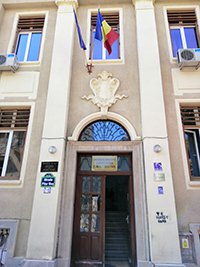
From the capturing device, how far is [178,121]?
563cm

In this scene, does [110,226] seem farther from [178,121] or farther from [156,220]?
[178,121]

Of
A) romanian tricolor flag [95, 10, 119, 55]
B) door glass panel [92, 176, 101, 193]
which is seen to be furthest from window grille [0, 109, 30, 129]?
romanian tricolor flag [95, 10, 119, 55]

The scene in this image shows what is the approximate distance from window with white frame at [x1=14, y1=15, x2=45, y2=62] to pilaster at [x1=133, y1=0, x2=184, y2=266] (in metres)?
3.45

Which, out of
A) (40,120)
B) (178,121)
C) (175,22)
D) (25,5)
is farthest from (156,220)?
(25,5)

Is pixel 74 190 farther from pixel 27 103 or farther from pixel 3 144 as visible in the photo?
pixel 27 103

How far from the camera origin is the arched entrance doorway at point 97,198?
4973 mm

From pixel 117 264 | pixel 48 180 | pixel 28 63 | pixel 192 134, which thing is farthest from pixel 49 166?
pixel 192 134

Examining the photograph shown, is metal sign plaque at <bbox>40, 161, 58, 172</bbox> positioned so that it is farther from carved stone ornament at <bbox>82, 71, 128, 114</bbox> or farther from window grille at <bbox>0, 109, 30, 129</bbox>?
carved stone ornament at <bbox>82, 71, 128, 114</bbox>

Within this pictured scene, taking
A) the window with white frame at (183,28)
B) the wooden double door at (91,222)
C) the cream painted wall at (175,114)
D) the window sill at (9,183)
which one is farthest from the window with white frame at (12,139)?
the window with white frame at (183,28)

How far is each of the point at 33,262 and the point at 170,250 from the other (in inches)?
117

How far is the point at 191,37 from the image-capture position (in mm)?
6941

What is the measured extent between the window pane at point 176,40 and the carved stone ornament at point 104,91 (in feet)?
7.56

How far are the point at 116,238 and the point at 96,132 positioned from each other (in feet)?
14.1

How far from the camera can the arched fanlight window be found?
5734 mm
